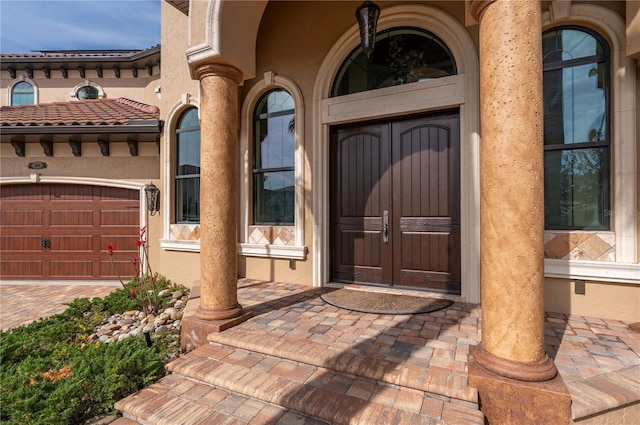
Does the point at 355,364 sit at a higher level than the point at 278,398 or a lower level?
higher

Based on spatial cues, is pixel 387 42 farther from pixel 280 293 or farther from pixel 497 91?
pixel 280 293

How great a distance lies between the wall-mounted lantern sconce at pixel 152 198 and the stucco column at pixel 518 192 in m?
6.62

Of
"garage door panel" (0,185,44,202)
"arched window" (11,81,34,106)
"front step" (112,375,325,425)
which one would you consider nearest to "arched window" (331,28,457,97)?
"front step" (112,375,325,425)

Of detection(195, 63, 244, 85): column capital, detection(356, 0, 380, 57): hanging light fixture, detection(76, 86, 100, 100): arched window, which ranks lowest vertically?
detection(195, 63, 244, 85): column capital

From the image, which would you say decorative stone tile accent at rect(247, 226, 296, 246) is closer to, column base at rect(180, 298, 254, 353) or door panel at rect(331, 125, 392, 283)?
door panel at rect(331, 125, 392, 283)

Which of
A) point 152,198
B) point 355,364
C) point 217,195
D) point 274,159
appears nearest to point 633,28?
point 355,364

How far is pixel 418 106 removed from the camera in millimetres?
4027

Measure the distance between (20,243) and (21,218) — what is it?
1.95ft

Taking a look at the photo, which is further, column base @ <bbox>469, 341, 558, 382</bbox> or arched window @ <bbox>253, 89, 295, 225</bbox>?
arched window @ <bbox>253, 89, 295, 225</bbox>

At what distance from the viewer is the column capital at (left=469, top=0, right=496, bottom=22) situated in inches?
79.8

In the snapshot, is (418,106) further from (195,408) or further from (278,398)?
(195,408)

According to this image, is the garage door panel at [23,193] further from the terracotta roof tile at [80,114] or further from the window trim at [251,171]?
the window trim at [251,171]

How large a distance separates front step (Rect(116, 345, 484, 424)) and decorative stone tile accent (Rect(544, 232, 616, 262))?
2359 mm

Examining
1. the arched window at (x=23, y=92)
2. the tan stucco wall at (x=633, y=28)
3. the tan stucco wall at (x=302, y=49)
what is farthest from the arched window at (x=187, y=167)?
the arched window at (x=23, y=92)
